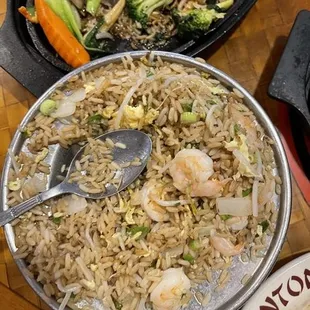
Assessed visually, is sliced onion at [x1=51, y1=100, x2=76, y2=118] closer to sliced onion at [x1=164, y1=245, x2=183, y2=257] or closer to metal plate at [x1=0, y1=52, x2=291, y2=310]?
metal plate at [x1=0, y1=52, x2=291, y2=310]

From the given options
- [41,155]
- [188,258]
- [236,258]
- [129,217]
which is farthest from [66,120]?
[236,258]

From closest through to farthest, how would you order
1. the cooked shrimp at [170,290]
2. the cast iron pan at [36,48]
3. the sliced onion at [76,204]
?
the cooked shrimp at [170,290] → the sliced onion at [76,204] → the cast iron pan at [36,48]

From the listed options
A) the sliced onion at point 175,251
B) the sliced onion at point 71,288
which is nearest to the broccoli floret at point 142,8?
the sliced onion at point 175,251

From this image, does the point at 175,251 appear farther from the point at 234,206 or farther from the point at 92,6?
the point at 92,6

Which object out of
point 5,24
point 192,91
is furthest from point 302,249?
point 5,24

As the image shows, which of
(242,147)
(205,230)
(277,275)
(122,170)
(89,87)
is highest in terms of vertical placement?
(89,87)

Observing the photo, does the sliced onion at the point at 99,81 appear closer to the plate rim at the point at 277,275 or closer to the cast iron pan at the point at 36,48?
the cast iron pan at the point at 36,48
